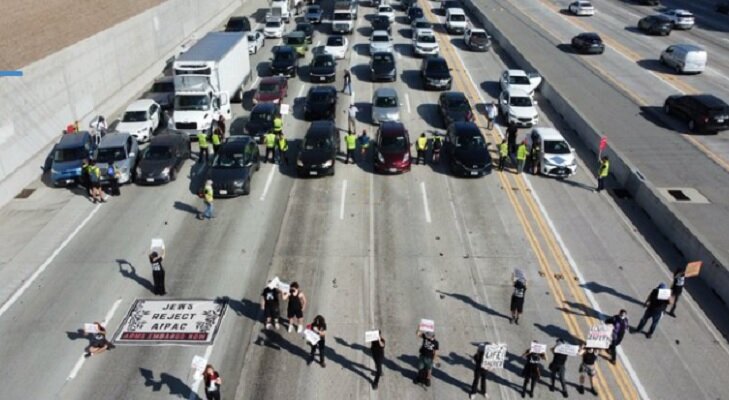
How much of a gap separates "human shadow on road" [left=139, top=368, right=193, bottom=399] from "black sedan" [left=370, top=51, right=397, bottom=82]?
2667cm

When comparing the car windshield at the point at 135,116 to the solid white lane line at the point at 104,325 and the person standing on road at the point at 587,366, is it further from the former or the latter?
the person standing on road at the point at 587,366

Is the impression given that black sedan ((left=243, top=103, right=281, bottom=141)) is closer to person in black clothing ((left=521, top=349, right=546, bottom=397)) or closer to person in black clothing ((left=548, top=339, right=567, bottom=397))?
person in black clothing ((left=521, top=349, right=546, bottom=397))

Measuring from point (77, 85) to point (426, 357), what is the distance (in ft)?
82.4

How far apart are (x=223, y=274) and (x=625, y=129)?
2310 centimetres

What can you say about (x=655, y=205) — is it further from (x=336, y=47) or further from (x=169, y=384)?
(x=336, y=47)

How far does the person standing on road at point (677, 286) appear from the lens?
16.8 meters

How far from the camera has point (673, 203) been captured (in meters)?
23.8

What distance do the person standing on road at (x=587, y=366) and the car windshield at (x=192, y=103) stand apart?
21.8 metres

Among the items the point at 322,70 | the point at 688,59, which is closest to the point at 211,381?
the point at 322,70

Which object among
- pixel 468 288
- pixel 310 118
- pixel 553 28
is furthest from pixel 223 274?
pixel 553 28

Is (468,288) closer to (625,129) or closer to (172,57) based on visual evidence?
(625,129)

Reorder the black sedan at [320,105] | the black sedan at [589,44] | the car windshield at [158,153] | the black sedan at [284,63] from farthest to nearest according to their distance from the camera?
the black sedan at [589,44] < the black sedan at [284,63] < the black sedan at [320,105] < the car windshield at [158,153]

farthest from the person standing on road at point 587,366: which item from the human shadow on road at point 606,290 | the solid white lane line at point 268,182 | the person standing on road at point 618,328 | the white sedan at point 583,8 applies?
the white sedan at point 583,8

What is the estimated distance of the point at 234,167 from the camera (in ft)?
80.0
